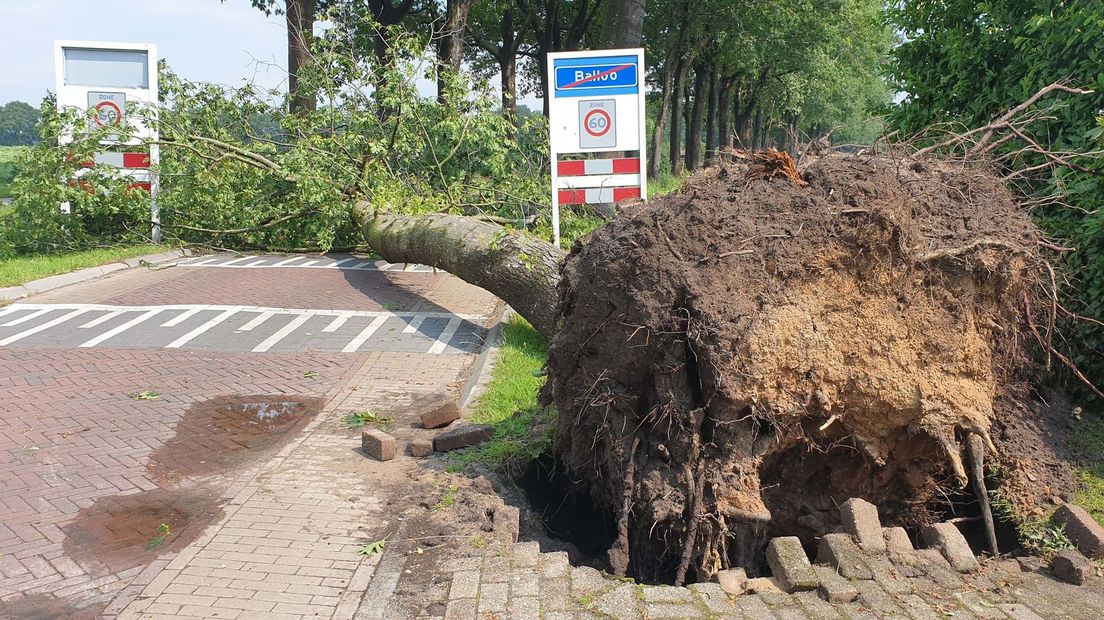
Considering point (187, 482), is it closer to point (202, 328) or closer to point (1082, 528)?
point (202, 328)

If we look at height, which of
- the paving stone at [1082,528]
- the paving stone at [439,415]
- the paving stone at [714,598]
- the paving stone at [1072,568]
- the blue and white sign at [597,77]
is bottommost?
the paving stone at [714,598]

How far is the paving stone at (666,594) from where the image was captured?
12.5ft

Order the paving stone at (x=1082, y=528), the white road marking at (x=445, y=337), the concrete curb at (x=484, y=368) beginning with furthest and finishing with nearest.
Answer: the white road marking at (x=445, y=337) → the concrete curb at (x=484, y=368) → the paving stone at (x=1082, y=528)

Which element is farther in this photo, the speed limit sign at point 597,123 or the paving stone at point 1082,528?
the speed limit sign at point 597,123

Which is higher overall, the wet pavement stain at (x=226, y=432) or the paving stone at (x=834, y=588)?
the wet pavement stain at (x=226, y=432)

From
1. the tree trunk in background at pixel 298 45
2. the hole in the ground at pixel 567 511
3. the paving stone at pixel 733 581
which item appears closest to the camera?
the paving stone at pixel 733 581

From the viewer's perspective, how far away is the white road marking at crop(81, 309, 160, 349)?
882 centimetres

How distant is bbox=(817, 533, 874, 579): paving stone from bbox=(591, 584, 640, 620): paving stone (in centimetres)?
103

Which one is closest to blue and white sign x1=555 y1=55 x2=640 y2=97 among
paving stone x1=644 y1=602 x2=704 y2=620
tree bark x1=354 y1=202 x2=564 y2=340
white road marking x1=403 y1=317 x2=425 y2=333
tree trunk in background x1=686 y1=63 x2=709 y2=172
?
tree bark x1=354 y1=202 x2=564 y2=340

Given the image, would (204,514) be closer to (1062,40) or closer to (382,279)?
(1062,40)

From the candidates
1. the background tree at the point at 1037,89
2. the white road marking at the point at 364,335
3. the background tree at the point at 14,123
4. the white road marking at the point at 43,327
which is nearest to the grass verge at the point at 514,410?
the white road marking at the point at 364,335

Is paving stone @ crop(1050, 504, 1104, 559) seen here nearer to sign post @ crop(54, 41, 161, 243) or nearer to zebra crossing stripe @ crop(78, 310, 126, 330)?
zebra crossing stripe @ crop(78, 310, 126, 330)

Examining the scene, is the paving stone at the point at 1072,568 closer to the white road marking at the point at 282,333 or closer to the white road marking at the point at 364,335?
the white road marking at the point at 364,335

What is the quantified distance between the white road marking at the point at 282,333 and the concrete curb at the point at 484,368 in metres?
2.35
